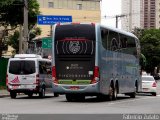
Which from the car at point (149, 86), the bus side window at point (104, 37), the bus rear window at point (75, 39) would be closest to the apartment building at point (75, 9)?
the car at point (149, 86)

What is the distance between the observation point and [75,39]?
27156 mm

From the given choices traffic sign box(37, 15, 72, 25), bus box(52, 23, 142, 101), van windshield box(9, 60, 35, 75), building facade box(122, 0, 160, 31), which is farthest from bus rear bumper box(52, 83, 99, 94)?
building facade box(122, 0, 160, 31)

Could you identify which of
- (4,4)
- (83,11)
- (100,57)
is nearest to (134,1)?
(83,11)

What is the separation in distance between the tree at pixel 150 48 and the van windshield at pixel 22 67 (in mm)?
85136

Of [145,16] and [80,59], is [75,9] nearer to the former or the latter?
[145,16]

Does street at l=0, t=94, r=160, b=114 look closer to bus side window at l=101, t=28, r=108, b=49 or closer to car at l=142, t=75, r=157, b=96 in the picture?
bus side window at l=101, t=28, r=108, b=49

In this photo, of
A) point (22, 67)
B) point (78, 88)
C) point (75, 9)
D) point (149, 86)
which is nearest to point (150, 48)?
point (75, 9)

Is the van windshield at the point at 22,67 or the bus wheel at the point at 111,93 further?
the van windshield at the point at 22,67

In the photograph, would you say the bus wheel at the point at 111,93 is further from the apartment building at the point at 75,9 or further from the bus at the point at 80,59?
the apartment building at the point at 75,9

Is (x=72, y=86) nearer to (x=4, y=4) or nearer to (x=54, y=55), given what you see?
(x=54, y=55)

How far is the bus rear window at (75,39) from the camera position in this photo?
88.8ft

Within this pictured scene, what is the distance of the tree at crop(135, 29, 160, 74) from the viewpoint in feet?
382

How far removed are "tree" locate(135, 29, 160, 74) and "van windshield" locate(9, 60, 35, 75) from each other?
8514 centimetres

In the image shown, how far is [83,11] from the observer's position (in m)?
112
